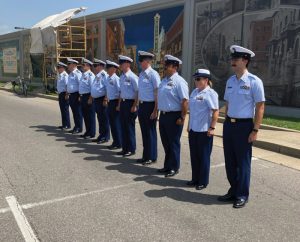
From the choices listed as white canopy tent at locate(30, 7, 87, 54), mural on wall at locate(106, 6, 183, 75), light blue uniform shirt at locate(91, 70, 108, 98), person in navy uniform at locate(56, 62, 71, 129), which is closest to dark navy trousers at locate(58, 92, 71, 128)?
person in navy uniform at locate(56, 62, 71, 129)

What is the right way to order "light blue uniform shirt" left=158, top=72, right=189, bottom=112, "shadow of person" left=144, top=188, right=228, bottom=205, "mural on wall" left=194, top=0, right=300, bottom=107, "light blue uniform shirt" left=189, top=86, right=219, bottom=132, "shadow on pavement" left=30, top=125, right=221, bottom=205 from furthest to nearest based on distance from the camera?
"mural on wall" left=194, top=0, right=300, bottom=107
"light blue uniform shirt" left=158, top=72, right=189, bottom=112
"light blue uniform shirt" left=189, top=86, right=219, bottom=132
"shadow on pavement" left=30, top=125, right=221, bottom=205
"shadow of person" left=144, top=188, right=228, bottom=205

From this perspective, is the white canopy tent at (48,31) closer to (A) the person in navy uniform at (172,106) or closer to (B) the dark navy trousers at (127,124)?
(B) the dark navy trousers at (127,124)

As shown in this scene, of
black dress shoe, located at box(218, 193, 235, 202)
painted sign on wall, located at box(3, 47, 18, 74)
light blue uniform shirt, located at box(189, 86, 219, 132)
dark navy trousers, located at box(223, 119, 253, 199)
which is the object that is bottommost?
black dress shoe, located at box(218, 193, 235, 202)

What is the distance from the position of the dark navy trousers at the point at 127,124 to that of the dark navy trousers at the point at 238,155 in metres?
2.75

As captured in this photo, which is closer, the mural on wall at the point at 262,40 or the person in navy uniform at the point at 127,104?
the person in navy uniform at the point at 127,104

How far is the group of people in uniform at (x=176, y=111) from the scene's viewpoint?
4582 mm

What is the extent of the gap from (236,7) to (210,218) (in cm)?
1020

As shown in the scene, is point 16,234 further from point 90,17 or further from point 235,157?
point 90,17

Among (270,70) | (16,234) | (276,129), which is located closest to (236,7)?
(270,70)

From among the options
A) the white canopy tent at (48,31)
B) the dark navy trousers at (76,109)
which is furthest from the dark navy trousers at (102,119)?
the white canopy tent at (48,31)

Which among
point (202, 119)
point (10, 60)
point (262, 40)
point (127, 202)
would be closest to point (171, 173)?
point (202, 119)

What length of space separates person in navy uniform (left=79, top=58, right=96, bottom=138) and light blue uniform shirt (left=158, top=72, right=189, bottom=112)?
11.5ft

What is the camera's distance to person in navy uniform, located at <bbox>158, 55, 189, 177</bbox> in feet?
18.9

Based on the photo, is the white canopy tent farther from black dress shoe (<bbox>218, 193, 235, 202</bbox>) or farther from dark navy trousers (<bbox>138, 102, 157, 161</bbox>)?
black dress shoe (<bbox>218, 193, 235, 202</bbox>)
